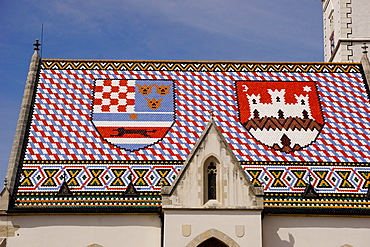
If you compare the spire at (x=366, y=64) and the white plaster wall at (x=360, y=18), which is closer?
the spire at (x=366, y=64)

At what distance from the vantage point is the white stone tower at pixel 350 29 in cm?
3353

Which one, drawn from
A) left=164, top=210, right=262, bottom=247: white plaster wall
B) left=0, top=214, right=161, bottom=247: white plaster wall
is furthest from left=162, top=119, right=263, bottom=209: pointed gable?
left=0, top=214, right=161, bottom=247: white plaster wall

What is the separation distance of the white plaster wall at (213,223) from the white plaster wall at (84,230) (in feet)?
4.37

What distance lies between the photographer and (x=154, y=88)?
2928cm

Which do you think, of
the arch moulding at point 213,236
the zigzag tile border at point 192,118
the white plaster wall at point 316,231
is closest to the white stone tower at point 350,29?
the zigzag tile border at point 192,118

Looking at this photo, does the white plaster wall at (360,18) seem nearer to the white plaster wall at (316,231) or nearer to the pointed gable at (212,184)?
A: the white plaster wall at (316,231)

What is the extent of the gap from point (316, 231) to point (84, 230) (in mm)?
7407

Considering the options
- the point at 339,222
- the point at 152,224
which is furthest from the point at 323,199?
the point at 152,224

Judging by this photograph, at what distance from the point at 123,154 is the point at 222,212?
14.7ft

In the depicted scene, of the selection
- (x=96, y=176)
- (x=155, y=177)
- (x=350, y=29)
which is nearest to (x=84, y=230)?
(x=96, y=176)

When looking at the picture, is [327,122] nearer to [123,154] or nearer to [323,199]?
[323,199]

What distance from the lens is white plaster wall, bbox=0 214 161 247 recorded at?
81.9 feet

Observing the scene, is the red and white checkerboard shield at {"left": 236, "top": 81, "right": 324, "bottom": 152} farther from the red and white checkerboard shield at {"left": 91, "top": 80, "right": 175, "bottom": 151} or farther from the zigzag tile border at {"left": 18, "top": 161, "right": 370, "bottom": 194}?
the red and white checkerboard shield at {"left": 91, "top": 80, "right": 175, "bottom": 151}

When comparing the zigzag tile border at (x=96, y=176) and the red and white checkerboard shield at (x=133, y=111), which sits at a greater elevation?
the red and white checkerboard shield at (x=133, y=111)
